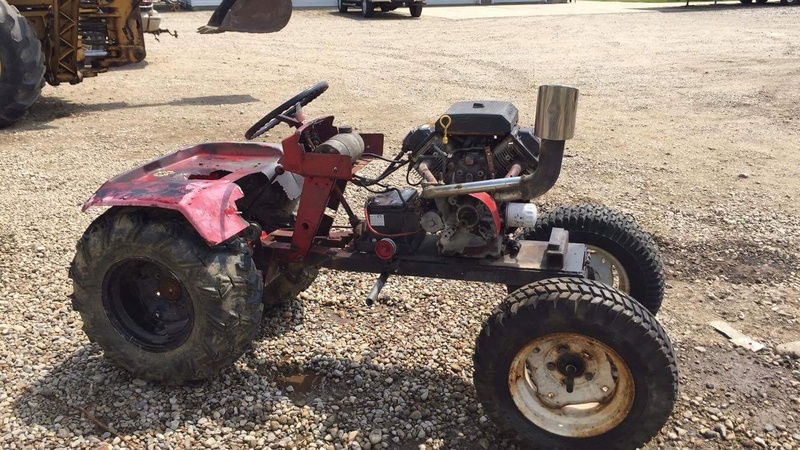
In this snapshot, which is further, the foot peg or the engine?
the engine

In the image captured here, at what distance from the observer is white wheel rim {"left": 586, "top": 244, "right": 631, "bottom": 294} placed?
4.02 metres

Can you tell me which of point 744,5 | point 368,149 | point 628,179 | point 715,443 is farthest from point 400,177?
point 744,5

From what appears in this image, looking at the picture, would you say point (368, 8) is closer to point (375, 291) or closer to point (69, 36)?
point (69, 36)

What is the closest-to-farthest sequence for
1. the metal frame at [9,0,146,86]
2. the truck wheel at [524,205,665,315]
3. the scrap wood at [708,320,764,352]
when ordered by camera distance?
the truck wheel at [524,205,665,315] < the scrap wood at [708,320,764,352] < the metal frame at [9,0,146,86]

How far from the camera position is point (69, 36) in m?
9.51

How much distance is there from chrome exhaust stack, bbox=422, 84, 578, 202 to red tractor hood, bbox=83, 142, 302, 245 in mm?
984

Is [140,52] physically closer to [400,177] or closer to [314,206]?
[400,177]

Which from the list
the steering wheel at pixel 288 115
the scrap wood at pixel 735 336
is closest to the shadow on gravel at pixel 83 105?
the steering wheel at pixel 288 115

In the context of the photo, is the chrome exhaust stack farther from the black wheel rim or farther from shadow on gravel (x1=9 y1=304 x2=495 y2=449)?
the black wheel rim

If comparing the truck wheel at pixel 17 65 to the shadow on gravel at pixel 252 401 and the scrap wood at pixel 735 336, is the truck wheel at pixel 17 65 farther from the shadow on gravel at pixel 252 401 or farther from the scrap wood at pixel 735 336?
the scrap wood at pixel 735 336

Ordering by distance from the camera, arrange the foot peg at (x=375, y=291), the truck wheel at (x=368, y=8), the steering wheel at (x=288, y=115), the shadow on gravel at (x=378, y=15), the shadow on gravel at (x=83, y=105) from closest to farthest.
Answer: the foot peg at (x=375, y=291) → the steering wheel at (x=288, y=115) → the shadow on gravel at (x=83, y=105) → the shadow on gravel at (x=378, y=15) → the truck wheel at (x=368, y=8)

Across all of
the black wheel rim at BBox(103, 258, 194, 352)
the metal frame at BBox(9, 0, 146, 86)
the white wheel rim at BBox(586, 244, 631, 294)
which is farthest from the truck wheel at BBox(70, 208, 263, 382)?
the metal frame at BBox(9, 0, 146, 86)

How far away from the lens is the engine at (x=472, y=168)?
339 cm

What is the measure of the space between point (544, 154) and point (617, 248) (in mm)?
1095
